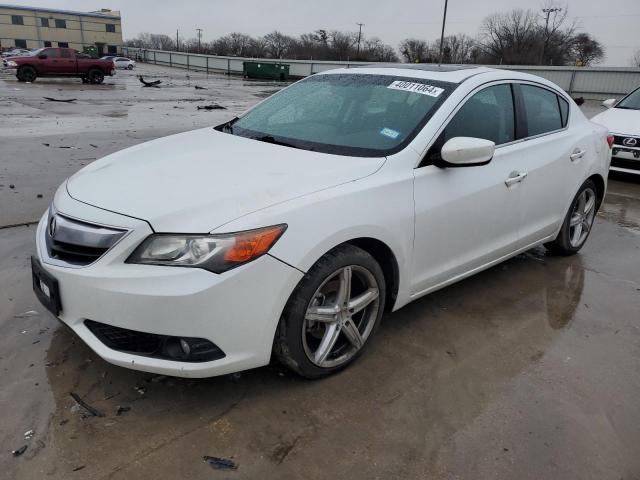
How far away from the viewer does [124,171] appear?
2.89 metres

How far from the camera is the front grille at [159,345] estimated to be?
91.4 inches

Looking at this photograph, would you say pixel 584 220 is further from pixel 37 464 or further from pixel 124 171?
pixel 37 464

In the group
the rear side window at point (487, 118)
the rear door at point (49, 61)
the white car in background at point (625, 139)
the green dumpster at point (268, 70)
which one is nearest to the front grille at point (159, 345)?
the rear side window at point (487, 118)

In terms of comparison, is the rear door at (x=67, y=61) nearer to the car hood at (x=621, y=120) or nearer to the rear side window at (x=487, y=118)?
the car hood at (x=621, y=120)

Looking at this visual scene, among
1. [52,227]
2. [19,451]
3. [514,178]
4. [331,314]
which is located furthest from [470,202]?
[19,451]

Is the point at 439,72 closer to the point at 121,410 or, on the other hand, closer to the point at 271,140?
the point at 271,140

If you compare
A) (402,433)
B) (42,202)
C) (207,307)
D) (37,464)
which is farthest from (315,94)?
(42,202)

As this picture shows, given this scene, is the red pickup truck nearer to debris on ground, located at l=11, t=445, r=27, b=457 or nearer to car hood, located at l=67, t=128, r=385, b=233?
car hood, located at l=67, t=128, r=385, b=233

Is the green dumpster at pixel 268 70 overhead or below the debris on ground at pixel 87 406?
overhead

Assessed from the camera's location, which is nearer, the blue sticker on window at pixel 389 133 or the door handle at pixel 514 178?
the blue sticker on window at pixel 389 133

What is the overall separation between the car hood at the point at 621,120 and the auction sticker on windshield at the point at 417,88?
5715 mm

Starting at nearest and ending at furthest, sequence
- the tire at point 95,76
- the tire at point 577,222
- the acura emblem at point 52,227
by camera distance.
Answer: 1. the acura emblem at point 52,227
2. the tire at point 577,222
3. the tire at point 95,76

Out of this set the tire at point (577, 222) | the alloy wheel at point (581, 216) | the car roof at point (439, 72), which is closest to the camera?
the car roof at point (439, 72)

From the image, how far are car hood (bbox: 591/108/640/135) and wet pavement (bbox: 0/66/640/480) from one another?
17.4ft
